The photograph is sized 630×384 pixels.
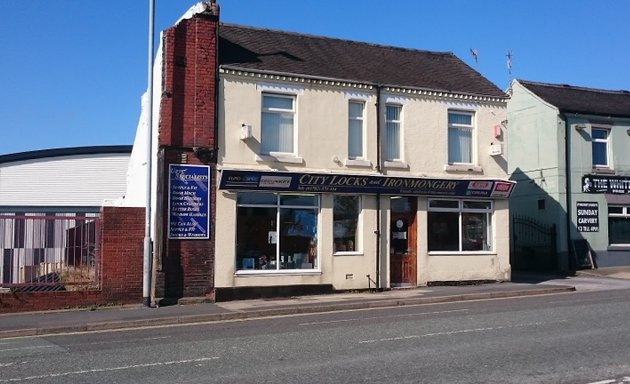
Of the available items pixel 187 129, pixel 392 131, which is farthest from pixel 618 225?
pixel 187 129

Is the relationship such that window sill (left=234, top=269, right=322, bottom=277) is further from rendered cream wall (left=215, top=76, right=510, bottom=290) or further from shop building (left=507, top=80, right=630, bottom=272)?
shop building (left=507, top=80, right=630, bottom=272)

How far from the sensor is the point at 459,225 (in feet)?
65.6

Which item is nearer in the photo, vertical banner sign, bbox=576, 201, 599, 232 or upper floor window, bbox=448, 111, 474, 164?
upper floor window, bbox=448, 111, 474, 164

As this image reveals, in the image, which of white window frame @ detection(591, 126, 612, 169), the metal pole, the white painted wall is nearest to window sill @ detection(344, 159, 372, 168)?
the metal pole

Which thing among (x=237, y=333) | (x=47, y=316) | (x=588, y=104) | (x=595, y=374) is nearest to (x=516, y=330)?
(x=595, y=374)

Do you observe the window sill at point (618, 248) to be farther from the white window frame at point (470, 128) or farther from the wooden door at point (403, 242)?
the wooden door at point (403, 242)

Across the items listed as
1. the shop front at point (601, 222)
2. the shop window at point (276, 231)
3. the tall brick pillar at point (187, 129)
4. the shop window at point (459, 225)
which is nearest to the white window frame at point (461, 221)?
the shop window at point (459, 225)

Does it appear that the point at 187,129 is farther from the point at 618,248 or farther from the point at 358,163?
the point at 618,248

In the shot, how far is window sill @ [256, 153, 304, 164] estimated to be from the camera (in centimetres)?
1720

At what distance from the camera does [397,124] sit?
19.2 metres

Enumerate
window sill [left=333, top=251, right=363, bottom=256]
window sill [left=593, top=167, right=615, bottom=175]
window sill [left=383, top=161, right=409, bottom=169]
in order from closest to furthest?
window sill [left=333, top=251, right=363, bottom=256], window sill [left=383, top=161, right=409, bottom=169], window sill [left=593, top=167, right=615, bottom=175]

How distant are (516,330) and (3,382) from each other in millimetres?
7899

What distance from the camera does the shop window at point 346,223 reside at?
18.3m

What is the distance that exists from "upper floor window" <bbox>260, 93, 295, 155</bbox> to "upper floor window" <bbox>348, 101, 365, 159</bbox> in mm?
1865
